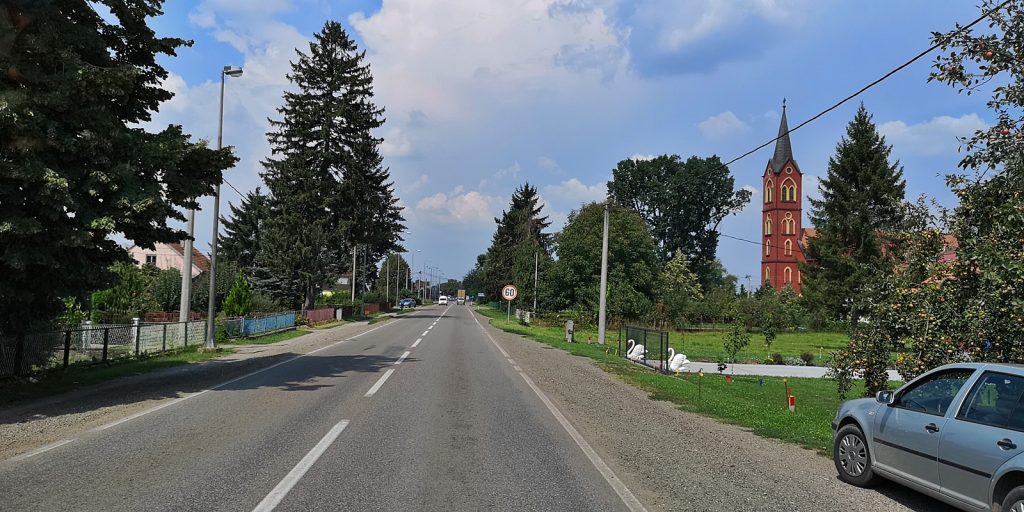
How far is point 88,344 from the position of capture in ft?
55.9

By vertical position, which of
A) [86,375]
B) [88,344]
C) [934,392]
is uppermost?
[934,392]

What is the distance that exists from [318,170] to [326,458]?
45414 millimetres

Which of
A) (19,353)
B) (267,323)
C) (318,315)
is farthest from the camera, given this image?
(318,315)

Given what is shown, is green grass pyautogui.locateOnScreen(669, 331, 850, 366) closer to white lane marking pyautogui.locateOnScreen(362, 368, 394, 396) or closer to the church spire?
white lane marking pyautogui.locateOnScreen(362, 368, 394, 396)

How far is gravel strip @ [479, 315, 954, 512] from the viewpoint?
20.3 feet

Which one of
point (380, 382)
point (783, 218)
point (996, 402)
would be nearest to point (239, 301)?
point (380, 382)

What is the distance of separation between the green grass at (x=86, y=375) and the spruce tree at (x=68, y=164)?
1216 mm

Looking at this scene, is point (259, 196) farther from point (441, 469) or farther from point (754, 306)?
point (441, 469)

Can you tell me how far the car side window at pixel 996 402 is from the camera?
17.6 feet

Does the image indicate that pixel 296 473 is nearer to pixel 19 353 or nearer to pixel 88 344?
pixel 19 353

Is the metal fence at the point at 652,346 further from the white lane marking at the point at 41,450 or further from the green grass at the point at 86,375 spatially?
the white lane marking at the point at 41,450

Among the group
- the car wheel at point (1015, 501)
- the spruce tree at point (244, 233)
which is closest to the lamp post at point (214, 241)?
the car wheel at point (1015, 501)

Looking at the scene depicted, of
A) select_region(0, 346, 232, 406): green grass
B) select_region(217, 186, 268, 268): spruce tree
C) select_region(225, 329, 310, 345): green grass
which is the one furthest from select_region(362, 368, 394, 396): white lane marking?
select_region(217, 186, 268, 268): spruce tree

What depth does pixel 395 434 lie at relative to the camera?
8.70 meters
